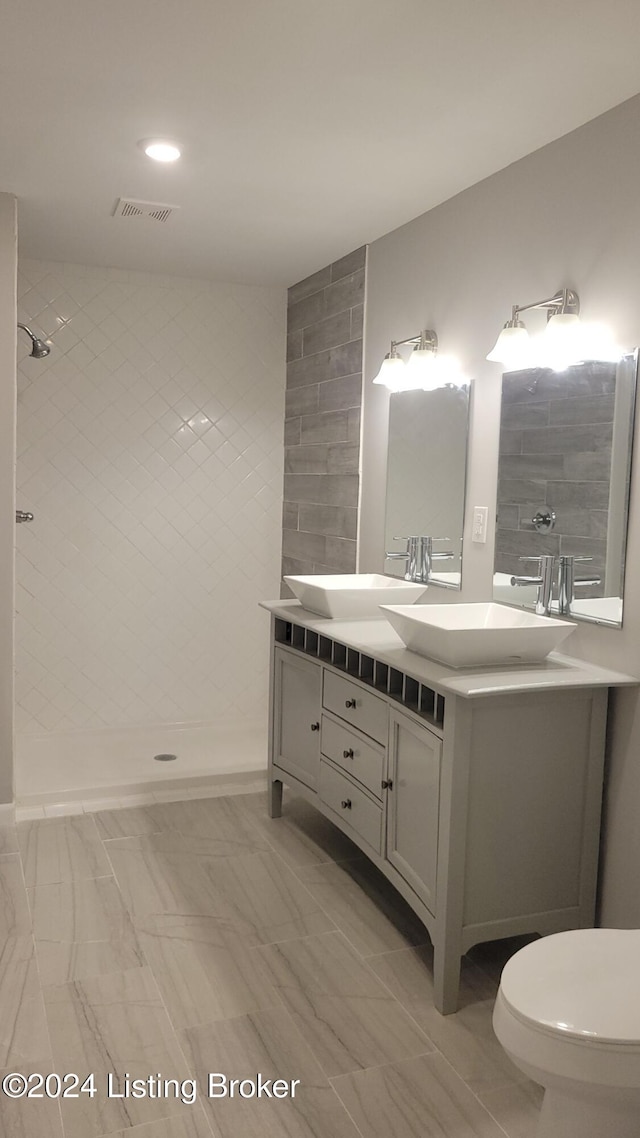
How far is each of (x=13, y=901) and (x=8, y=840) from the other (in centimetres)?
50

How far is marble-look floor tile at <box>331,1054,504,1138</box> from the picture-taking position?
188 cm

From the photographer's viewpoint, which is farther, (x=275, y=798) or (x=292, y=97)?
(x=275, y=798)

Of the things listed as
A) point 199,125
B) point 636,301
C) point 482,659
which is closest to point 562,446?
point 636,301

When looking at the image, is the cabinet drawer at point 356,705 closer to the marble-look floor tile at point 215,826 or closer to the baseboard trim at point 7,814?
the marble-look floor tile at point 215,826

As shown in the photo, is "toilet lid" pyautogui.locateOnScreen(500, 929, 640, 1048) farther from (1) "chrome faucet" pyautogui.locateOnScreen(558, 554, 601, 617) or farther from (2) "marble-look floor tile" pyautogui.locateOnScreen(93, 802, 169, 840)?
(2) "marble-look floor tile" pyautogui.locateOnScreen(93, 802, 169, 840)

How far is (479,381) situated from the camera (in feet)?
10.0

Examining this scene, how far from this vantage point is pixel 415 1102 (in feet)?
6.44

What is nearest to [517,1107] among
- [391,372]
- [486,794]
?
[486,794]

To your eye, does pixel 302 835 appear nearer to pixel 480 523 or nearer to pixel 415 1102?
pixel 480 523

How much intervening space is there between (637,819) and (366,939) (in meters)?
0.87

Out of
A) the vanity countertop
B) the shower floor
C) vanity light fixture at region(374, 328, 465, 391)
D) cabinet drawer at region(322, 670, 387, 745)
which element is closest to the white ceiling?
vanity light fixture at region(374, 328, 465, 391)

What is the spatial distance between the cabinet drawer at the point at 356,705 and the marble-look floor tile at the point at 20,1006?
3.78 ft

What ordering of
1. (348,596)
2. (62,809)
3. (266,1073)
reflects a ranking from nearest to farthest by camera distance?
(266,1073) → (348,596) → (62,809)

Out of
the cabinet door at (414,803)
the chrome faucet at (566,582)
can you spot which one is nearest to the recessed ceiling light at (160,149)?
the chrome faucet at (566,582)
